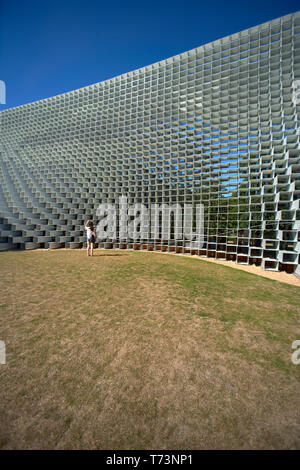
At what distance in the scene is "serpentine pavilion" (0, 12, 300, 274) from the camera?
22.7 feet

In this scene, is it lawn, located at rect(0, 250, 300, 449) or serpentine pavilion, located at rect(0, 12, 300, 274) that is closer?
lawn, located at rect(0, 250, 300, 449)

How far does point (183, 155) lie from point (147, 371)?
952 centimetres

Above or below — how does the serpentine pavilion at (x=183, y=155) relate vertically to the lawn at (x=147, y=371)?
above

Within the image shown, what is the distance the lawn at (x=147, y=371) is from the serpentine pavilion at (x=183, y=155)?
15.0 feet

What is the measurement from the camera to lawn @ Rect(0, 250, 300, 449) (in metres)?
1.32

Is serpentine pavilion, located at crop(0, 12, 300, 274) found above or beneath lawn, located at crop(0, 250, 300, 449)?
above

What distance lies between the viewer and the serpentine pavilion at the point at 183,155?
22.7 ft

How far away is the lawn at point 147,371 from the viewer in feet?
4.32

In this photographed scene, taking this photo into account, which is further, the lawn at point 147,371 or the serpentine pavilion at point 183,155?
the serpentine pavilion at point 183,155

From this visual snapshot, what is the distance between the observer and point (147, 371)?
6.14ft

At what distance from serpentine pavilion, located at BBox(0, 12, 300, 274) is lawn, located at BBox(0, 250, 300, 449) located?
4564mm
